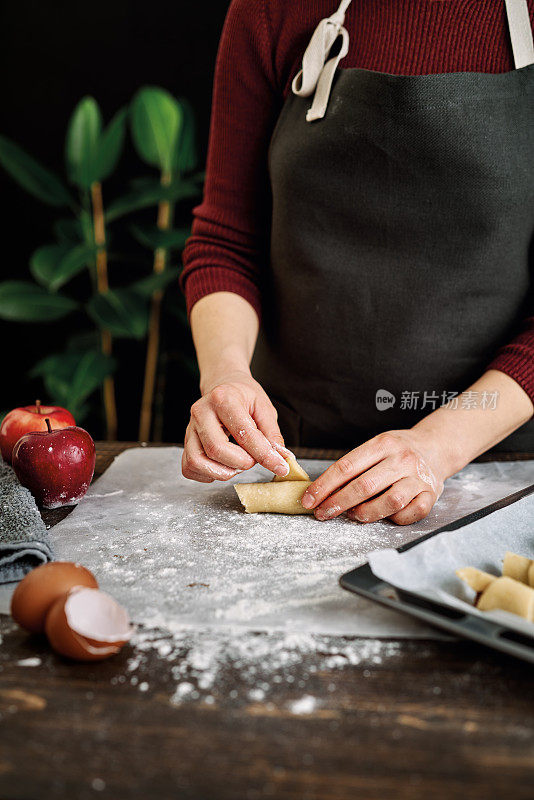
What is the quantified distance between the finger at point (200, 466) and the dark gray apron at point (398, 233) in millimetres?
448

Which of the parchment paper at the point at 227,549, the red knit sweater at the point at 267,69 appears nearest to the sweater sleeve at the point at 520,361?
the red knit sweater at the point at 267,69

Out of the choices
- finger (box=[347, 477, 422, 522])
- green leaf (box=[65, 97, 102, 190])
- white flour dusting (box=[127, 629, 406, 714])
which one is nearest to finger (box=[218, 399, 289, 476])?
finger (box=[347, 477, 422, 522])

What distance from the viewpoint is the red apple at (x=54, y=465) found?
113 centimetres

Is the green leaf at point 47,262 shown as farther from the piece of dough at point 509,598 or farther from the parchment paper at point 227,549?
the piece of dough at point 509,598

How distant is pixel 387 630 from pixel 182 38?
278 cm

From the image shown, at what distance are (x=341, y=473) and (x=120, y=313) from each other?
65.0 inches

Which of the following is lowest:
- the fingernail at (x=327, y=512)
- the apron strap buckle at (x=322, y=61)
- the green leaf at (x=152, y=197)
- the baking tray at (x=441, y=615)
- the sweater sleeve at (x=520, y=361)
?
the fingernail at (x=327, y=512)

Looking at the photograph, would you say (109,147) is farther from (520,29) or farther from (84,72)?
(520,29)

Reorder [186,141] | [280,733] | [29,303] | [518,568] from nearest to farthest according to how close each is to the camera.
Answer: [280,733]
[518,568]
[29,303]
[186,141]

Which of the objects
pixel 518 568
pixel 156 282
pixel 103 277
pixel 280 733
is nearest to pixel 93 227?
pixel 103 277

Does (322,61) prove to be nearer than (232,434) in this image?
No

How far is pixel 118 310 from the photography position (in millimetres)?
2553

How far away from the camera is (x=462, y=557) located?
2.91 feet

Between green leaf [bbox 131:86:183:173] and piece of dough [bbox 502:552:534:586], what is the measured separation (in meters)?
2.25
